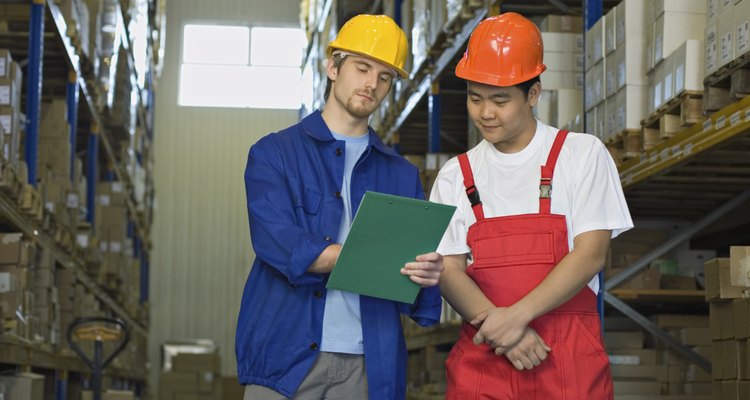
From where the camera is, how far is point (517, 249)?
3.28 m

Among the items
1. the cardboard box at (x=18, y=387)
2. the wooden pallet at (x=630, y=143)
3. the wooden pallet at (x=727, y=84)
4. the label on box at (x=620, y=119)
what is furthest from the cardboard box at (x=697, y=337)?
the cardboard box at (x=18, y=387)

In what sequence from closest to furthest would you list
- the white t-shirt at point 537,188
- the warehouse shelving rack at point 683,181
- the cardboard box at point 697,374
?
the white t-shirt at point 537,188 → the warehouse shelving rack at point 683,181 → the cardboard box at point 697,374

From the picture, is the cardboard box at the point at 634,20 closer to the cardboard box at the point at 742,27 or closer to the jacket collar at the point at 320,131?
the cardboard box at the point at 742,27

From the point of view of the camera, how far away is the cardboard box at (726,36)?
14.4 ft

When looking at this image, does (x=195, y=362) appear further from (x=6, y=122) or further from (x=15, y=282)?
(x=6, y=122)

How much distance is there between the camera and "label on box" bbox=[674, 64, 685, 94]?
4.85 meters

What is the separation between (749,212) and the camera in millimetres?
6688

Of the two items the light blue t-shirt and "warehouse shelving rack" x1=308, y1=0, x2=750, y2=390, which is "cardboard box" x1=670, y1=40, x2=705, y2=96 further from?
the light blue t-shirt

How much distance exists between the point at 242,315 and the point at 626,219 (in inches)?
46.4

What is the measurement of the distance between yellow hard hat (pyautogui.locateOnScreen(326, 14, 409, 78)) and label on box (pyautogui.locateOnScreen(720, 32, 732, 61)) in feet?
4.75

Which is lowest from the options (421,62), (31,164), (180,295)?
(180,295)

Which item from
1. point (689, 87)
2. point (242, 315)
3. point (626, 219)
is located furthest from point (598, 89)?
point (242, 315)

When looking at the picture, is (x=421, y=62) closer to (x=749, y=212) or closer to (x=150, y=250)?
(x=749, y=212)

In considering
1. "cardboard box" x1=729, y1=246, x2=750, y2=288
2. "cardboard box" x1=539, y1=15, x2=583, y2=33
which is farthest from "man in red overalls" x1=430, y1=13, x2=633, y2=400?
"cardboard box" x1=539, y1=15, x2=583, y2=33
